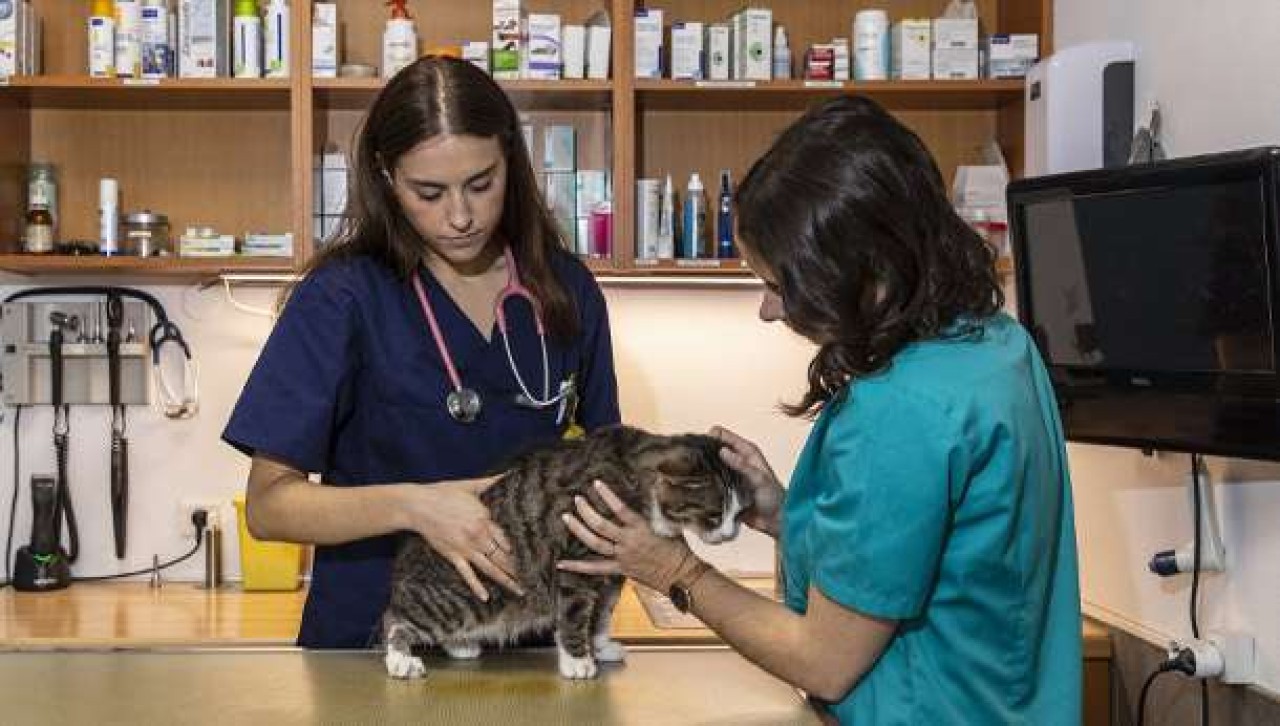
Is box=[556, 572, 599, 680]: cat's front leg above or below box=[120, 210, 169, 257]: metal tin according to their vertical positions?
below

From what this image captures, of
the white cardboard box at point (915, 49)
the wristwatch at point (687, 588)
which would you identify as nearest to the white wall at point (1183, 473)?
the white cardboard box at point (915, 49)

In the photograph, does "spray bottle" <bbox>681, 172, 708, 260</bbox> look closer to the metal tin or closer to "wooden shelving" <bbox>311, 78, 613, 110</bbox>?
"wooden shelving" <bbox>311, 78, 613, 110</bbox>

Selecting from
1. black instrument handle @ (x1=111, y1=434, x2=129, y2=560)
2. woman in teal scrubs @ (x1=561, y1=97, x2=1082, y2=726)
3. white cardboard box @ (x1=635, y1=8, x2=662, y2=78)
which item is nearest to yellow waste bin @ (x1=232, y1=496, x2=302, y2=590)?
black instrument handle @ (x1=111, y1=434, x2=129, y2=560)

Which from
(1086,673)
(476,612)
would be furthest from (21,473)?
(1086,673)

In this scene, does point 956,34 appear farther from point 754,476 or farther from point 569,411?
point 754,476

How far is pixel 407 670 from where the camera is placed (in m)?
1.46

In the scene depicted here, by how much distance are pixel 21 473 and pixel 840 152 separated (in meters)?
2.56

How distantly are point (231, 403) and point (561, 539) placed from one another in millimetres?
1932

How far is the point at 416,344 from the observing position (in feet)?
5.65

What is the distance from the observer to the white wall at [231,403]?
321 cm

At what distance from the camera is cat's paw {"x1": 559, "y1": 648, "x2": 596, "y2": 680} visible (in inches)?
58.0

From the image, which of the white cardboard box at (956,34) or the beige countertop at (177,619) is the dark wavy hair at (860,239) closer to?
the beige countertop at (177,619)

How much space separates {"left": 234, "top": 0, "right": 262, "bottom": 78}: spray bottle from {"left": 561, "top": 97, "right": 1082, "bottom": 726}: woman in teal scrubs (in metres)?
1.91

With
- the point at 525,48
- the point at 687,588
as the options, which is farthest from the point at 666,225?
the point at 687,588
